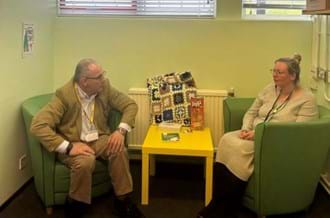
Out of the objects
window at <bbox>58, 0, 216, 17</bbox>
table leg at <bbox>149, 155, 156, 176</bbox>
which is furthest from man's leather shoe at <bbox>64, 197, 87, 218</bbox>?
window at <bbox>58, 0, 216, 17</bbox>

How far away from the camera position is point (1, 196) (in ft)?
9.64

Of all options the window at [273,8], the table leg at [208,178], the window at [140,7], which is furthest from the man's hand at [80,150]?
the window at [273,8]

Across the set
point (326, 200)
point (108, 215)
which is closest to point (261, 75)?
point (326, 200)

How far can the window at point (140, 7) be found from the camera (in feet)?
12.6

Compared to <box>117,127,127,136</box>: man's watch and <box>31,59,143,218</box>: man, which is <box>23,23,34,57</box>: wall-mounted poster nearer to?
<box>31,59,143,218</box>: man

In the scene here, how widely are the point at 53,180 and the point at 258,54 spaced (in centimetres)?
207

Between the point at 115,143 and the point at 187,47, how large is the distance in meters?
1.31

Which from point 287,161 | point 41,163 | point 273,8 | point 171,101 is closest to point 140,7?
point 171,101

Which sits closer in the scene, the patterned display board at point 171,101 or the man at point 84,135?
the man at point 84,135

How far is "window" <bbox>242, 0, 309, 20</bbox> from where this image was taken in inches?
151

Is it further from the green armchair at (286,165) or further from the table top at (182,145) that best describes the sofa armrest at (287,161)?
the table top at (182,145)

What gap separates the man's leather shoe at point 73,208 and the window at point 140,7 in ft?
6.01

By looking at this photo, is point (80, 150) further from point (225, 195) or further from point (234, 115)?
point (234, 115)

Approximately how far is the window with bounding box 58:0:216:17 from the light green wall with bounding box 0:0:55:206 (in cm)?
39
